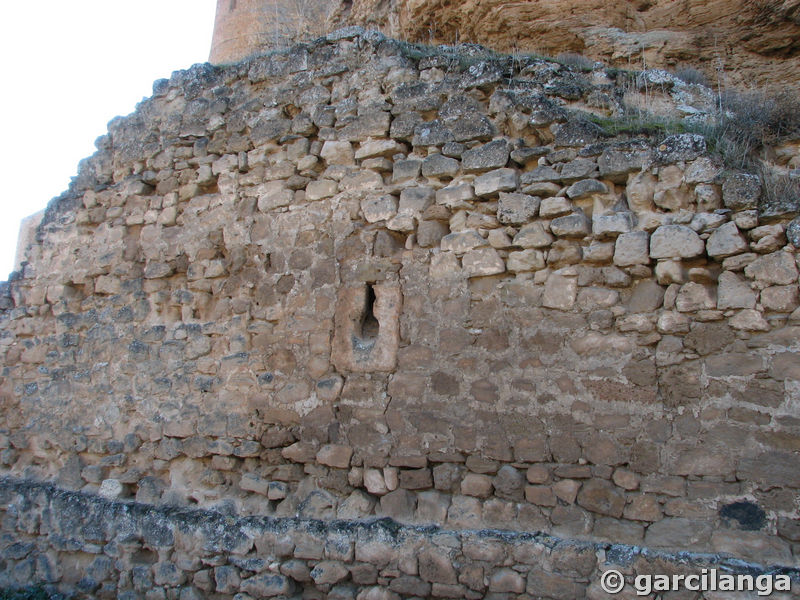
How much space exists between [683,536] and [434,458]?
4.10ft

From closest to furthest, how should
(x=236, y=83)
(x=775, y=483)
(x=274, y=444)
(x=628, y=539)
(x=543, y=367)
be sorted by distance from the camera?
(x=775, y=483), (x=628, y=539), (x=543, y=367), (x=274, y=444), (x=236, y=83)

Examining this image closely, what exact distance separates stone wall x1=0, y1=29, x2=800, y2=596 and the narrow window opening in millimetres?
11

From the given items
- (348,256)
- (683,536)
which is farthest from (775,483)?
(348,256)

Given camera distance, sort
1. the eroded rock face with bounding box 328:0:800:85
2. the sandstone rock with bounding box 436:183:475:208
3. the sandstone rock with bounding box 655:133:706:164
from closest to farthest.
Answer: the sandstone rock with bounding box 655:133:706:164
the sandstone rock with bounding box 436:183:475:208
the eroded rock face with bounding box 328:0:800:85

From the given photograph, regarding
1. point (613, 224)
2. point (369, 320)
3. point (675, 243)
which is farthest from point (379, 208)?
point (675, 243)

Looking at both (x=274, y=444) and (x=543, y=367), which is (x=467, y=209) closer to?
(x=543, y=367)

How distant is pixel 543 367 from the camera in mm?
3283

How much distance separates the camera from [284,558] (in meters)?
3.62

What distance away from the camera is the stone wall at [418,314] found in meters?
2.93

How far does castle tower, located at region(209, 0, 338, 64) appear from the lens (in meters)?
8.95

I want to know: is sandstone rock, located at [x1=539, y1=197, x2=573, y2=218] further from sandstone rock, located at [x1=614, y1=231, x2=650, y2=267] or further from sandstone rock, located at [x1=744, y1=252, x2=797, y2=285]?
sandstone rock, located at [x1=744, y1=252, x2=797, y2=285]

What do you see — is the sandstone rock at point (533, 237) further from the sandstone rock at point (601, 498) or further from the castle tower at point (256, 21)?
the castle tower at point (256, 21)

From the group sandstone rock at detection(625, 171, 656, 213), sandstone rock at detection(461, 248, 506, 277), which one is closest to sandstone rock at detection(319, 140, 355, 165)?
sandstone rock at detection(461, 248, 506, 277)

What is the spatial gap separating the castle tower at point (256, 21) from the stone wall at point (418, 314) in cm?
435
